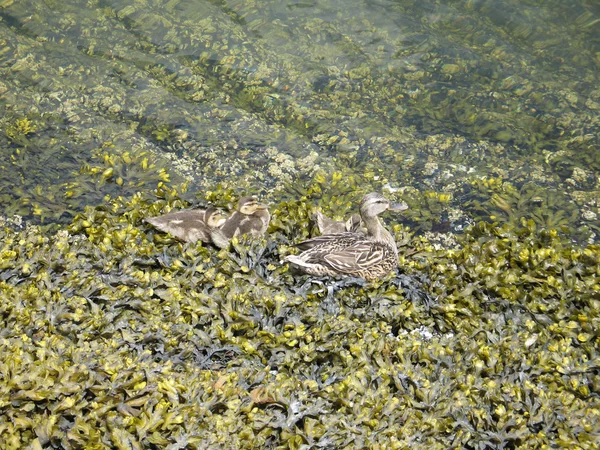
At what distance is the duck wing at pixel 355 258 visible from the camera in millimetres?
6031

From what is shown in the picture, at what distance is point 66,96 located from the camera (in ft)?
29.9

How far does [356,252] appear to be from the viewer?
20.0 feet

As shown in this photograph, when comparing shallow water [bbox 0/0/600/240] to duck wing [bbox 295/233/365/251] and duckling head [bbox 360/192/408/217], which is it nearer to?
duckling head [bbox 360/192/408/217]

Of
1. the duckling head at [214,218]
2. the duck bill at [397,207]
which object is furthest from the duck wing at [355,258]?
the duckling head at [214,218]

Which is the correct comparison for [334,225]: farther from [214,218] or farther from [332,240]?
[214,218]

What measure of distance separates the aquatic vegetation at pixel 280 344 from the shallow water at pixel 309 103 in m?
1.19

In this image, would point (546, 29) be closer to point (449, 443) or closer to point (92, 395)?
point (449, 443)

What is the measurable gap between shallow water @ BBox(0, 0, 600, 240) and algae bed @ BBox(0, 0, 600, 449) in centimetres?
4

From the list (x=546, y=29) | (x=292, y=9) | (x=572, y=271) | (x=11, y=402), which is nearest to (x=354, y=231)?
(x=572, y=271)

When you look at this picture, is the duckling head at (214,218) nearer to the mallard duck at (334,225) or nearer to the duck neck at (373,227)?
the mallard duck at (334,225)

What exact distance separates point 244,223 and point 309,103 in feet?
12.7

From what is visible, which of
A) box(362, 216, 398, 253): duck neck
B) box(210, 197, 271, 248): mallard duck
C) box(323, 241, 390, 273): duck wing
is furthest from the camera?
box(210, 197, 271, 248): mallard duck

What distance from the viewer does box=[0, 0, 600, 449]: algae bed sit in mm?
4820

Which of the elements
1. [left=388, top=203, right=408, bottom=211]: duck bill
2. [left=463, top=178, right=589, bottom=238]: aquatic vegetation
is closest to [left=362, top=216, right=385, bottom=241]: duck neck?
[left=388, top=203, right=408, bottom=211]: duck bill
